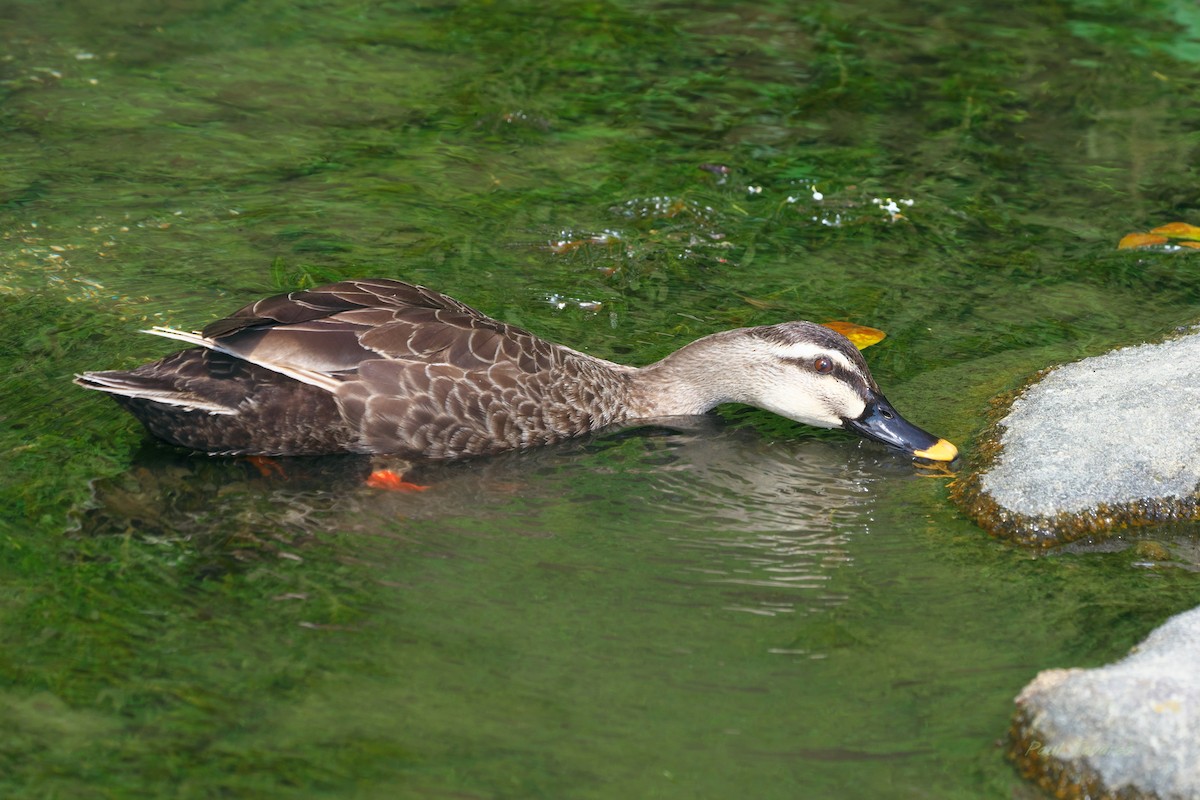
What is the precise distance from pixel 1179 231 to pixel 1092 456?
3486 millimetres

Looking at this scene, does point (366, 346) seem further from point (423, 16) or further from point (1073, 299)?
point (423, 16)

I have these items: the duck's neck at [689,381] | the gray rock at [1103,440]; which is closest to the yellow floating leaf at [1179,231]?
the gray rock at [1103,440]

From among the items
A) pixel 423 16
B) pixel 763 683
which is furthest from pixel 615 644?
pixel 423 16

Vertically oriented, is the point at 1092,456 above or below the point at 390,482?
above

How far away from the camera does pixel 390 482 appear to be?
6.36 meters

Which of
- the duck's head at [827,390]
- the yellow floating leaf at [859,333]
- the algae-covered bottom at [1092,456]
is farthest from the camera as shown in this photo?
the yellow floating leaf at [859,333]

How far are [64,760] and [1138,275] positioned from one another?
6858 mm

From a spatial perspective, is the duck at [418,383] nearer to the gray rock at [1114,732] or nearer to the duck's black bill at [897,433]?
the duck's black bill at [897,433]

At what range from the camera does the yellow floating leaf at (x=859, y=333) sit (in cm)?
778

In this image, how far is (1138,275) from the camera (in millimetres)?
8672

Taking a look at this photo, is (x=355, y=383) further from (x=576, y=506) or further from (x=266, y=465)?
(x=576, y=506)

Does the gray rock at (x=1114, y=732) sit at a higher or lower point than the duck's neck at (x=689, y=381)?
higher

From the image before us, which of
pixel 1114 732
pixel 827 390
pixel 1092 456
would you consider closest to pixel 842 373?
pixel 827 390

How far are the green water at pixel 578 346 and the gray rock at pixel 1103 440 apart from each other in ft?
0.98
